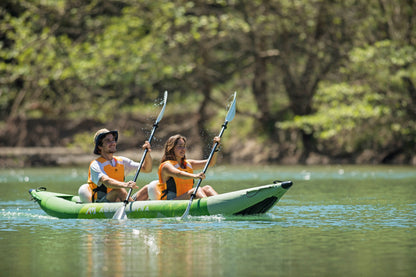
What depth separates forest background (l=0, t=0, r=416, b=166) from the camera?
87.0 feet

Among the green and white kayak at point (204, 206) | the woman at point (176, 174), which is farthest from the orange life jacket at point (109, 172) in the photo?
the woman at point (176, 174)

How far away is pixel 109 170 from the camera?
36.9ft

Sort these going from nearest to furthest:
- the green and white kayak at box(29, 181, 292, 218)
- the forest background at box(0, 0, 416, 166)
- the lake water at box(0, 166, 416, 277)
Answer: the lake water at box(0, 166, 416, 277) → the green and white kayak at box(29, 181, 292, 218) → the forest background at box(0, 0, 416, 166)

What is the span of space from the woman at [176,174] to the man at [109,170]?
0.43 m

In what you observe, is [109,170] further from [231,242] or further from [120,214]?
[231,242]

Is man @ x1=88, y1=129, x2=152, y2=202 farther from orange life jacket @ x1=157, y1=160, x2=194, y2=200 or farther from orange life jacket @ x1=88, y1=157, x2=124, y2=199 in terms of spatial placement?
orange life jacket @ x1=157, y1=160, x2=194, y2=200

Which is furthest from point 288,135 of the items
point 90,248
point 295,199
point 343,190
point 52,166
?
point 90,248

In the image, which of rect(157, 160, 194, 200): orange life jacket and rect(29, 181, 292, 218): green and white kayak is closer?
rect(29, 181, 292, 218): green and white kayak

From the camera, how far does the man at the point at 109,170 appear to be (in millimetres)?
11086

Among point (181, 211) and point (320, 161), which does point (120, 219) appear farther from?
point (320, 161)

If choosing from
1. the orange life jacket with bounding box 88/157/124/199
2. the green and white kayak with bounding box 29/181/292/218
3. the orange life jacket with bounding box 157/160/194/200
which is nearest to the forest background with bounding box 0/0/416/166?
the orange life jacket with bounding box 157/160/194/200

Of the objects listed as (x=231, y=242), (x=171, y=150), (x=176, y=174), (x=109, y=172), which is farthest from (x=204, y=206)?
(x=231, y=242)

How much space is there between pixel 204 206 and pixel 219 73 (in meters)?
18.3

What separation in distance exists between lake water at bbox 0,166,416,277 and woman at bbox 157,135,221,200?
2.46 ft
